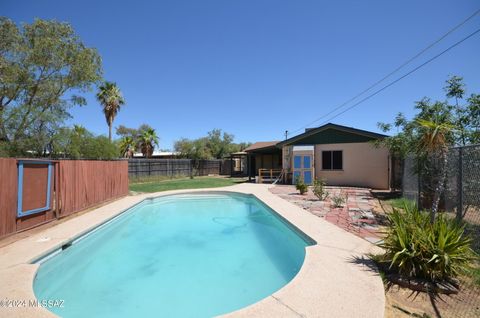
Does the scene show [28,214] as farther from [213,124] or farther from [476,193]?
[213,124]

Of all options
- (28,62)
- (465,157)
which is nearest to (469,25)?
(465,157)

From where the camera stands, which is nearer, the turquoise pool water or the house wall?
the turquoise pool water

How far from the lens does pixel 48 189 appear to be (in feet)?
23.3

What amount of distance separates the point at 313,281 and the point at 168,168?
22.1m

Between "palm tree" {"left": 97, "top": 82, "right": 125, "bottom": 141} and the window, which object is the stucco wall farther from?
"palm tree" {"left": 97, "top": 82, "right": 125, "bottom": 141}

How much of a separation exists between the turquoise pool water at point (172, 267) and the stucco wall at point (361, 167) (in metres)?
8.68

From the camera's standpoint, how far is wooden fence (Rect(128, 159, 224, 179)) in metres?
21.3

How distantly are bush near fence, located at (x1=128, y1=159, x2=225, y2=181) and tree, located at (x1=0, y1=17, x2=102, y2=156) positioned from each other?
736 centimetres

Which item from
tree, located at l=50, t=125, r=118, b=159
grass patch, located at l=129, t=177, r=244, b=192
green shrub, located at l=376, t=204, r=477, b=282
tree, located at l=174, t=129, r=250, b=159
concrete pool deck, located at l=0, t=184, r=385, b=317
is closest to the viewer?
concrete pool deck, located at l=0, t=184, r=385, b=317

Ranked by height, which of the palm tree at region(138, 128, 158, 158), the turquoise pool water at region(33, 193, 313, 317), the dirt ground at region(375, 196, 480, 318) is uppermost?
the palm tree at region(138, 128, 158, 158)

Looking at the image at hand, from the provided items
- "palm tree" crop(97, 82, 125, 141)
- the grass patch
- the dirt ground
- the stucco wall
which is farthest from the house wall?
the dirt ground

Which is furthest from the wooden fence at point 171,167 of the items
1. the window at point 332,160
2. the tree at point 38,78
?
the window at point 332,160

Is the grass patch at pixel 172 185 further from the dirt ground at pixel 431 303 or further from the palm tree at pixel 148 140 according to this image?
the palm tree at pixel 148 140

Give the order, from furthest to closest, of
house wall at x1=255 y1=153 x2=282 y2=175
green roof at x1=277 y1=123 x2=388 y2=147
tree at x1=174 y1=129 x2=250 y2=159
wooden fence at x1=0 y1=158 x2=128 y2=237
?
tree at x1=174 y1=129 x2=250 y2=159, house wall at x1=255 y1=153 x2=282 y2=175, green roof at x1=277 y1=123 x2=388 y2=147, wooden fence at x1=0 y1=158 x2=128 y2=237
